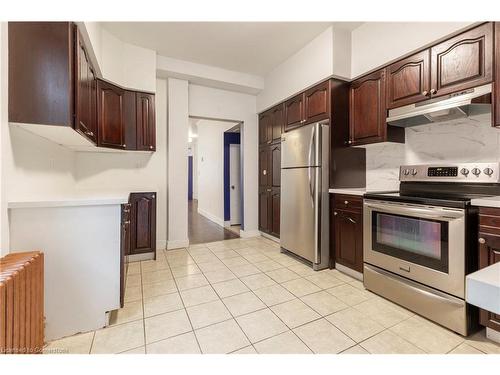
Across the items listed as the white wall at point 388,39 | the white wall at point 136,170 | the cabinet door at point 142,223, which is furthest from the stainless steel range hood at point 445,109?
the white wall at point 136,170

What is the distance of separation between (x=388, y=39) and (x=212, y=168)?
15.9ft

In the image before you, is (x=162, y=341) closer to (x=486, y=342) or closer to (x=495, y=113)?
(x=486, y=342)

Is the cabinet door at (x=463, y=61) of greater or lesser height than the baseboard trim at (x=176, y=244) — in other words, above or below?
above

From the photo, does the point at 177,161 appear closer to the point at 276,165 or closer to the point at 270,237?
the point at 276,165

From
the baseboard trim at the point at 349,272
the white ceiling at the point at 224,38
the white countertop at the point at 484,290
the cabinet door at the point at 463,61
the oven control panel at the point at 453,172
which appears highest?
the white ceiling at the point at 224,38

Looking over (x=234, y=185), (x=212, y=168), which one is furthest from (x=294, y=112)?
(x=212, y=168)

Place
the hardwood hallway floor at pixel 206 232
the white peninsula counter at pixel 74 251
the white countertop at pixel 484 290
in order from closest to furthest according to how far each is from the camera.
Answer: the white countertop at pixel 484 290, the white peninsula counter at pixel 74 251, the hardwood hallway floor at pixel 206 232

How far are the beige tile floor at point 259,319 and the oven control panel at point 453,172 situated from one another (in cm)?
115

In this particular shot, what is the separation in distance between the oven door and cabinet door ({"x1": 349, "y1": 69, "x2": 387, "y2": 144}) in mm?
852

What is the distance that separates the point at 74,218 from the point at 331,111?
8.90ft

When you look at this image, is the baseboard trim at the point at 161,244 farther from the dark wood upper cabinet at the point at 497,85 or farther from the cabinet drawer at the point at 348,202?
the dark wood upper cabinet at the point at 497,85

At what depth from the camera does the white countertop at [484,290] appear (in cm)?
46

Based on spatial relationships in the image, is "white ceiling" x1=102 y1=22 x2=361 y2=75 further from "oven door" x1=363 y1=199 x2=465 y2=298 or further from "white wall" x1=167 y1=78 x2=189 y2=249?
"oven door" x1=363 y1=199 x2=465 y2=298

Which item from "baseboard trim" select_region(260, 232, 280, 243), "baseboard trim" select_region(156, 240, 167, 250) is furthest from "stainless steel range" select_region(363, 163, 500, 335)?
"baseboard trim" select_region(156, 240, 167, 250)
